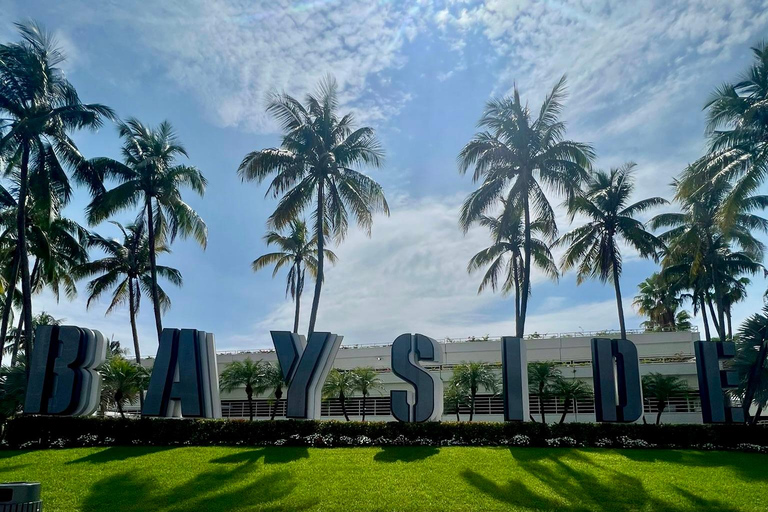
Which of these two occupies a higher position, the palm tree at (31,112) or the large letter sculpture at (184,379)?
the palm tree at (31,112)

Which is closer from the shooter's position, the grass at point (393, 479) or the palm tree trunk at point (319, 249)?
the grass at point (393, 479)

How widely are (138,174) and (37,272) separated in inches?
460

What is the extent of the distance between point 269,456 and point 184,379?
215 inches

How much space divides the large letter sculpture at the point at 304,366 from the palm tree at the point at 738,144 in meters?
16.2

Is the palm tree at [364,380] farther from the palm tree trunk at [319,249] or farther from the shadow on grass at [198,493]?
the shadow on grass at [198,493]

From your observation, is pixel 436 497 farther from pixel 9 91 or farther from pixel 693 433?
pixel 9 91

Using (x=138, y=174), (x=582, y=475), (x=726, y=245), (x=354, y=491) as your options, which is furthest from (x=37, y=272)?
(x=726, y=245)

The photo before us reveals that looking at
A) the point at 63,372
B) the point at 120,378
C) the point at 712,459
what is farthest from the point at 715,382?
the point at 63,372

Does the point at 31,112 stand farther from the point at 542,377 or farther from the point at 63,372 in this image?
the point at 542,377

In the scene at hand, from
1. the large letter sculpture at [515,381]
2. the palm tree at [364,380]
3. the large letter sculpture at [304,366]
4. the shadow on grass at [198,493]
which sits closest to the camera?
the shadow on grass at [198,493]

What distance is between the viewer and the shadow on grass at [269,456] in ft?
61.4

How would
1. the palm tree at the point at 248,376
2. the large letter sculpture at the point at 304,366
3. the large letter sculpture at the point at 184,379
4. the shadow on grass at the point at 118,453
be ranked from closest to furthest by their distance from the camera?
the shadow on grass at the point at 118,453
the large letter sculpture at the point at 304,366
the large letter sculpture at the point at 184,379
the palm tree at the point at 248,376

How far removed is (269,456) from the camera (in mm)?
19531

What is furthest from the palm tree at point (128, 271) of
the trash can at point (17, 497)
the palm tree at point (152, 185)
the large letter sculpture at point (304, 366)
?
the trash can at point (17, 497)
